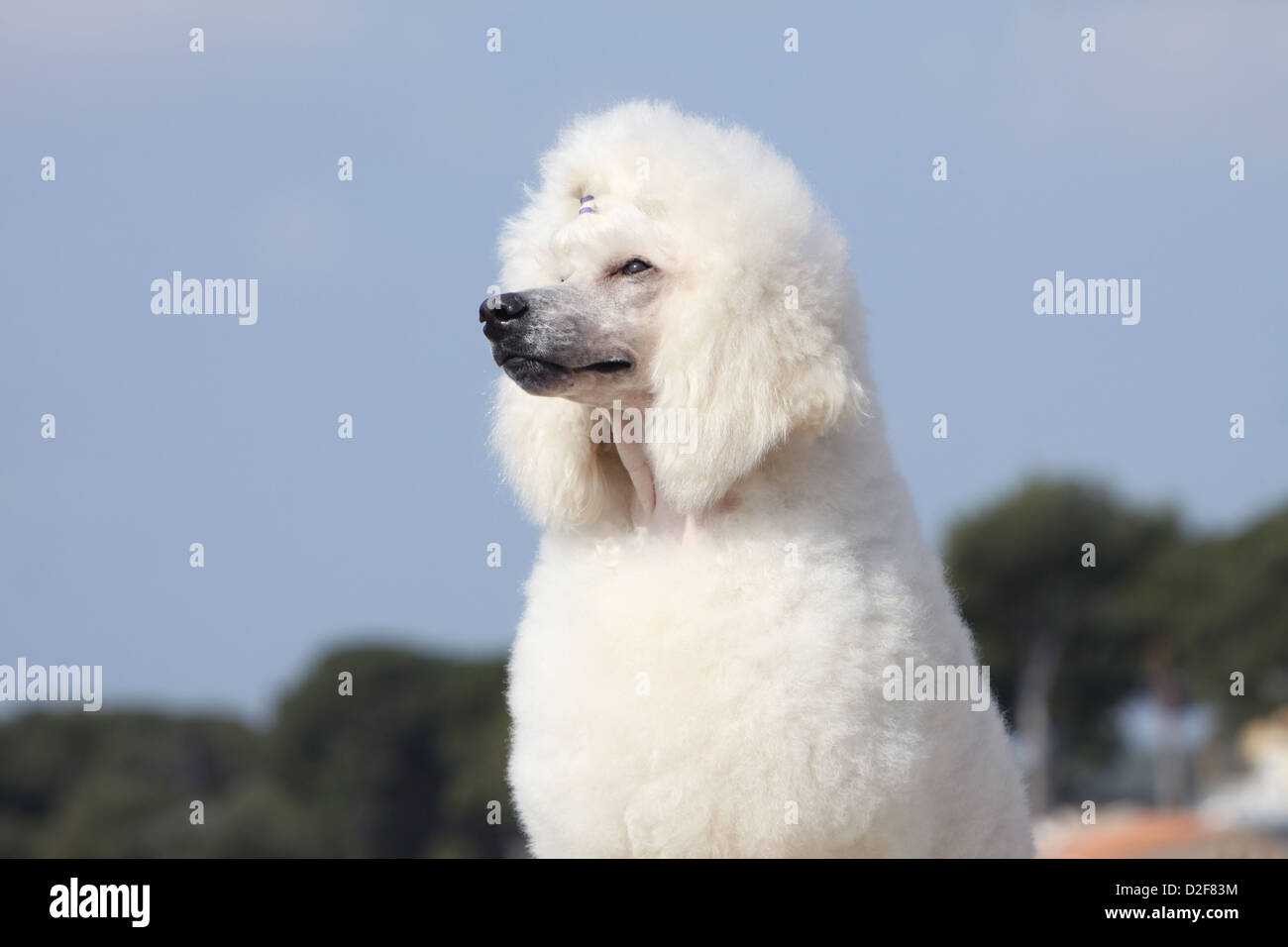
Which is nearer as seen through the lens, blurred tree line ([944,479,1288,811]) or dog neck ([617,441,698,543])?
dog neck ([617,441,698,543])

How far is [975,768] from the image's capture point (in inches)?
182

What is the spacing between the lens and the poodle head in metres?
4.31

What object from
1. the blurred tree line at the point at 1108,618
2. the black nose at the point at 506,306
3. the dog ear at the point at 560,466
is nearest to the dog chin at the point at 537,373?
the black nose at the point at 506,306

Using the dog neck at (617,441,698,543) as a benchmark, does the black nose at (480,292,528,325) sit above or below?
above

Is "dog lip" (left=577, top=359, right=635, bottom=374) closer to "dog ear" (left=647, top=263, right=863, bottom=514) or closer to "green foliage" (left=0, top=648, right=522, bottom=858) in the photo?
"dog ear" (left=647, top=263, right=863, bottom=514)

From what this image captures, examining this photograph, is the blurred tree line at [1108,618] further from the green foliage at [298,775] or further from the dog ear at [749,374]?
the dog ear at [749,374]

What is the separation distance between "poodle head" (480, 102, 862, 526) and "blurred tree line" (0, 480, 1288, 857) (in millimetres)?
30185

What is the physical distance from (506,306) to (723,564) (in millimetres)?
930

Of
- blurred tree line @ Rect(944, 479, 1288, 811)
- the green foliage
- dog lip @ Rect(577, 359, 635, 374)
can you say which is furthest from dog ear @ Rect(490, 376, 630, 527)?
the green foliage

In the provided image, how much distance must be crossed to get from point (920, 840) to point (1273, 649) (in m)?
36.0

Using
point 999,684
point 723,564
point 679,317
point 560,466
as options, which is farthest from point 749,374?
point 999,684

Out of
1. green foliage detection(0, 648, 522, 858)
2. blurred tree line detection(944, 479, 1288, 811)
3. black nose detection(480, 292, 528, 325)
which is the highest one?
black nose detection(480, 292, 528, 325)

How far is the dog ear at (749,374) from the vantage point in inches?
169

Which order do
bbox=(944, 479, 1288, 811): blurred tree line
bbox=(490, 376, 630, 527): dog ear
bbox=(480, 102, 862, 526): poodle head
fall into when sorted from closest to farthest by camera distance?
bbox=(480, 102, 862, 526): poodle head
bbox=(490, 376, 630, 527): dog ear
bbox=(944, 479, 1288, 811): blurred tree line
